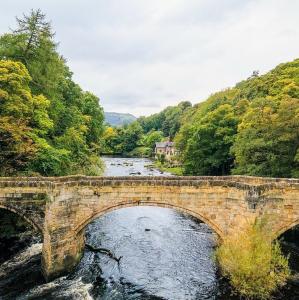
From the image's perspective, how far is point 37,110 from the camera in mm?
29594

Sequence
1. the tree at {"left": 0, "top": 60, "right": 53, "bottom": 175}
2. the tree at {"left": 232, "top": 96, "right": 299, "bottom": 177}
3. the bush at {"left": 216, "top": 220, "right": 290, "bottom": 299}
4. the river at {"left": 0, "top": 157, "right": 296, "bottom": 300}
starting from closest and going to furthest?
the bush at {"left": 216, "top": 220, "right": 290, "bottom": 299} → the river at {"left": 0, "top": 157, "right": 296, "bottom": 300} → the tree at {"left": 0, "top": 60, "right": 53, "bottom": 175} → the tree at {"left": 232, "top": 96, "right": 299, "bottom": 177}

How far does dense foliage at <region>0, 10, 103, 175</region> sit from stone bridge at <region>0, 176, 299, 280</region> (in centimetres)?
571

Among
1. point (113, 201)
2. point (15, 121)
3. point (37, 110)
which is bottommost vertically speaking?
point (113, 201)

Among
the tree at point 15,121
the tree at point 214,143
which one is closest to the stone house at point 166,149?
the tree at point 214,143

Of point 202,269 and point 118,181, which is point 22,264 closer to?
point 118,181

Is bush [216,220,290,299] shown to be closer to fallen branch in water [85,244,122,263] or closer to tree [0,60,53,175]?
fallen branch in water [85,244,122,263]

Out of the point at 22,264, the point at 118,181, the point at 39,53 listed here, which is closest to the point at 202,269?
the point at 118,181

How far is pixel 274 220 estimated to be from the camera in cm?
2128

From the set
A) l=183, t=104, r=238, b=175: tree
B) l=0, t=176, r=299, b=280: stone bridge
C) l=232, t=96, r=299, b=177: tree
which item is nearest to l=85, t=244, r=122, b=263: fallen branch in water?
l=0, t=176, r=299, b=280: stone bridge

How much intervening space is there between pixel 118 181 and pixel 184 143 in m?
50.5

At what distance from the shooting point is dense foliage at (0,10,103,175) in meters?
26.3

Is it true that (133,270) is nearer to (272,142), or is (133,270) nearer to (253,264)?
(253,264)

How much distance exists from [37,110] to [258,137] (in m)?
22.4

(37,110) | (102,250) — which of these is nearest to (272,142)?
(102,250)
